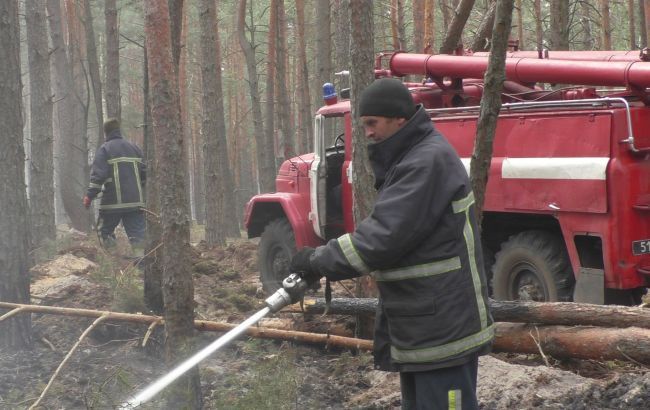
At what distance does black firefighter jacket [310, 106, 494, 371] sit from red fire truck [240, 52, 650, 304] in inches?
144

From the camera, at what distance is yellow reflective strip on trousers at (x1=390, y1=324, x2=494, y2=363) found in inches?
142

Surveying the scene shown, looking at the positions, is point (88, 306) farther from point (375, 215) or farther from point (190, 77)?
point (190, 77)

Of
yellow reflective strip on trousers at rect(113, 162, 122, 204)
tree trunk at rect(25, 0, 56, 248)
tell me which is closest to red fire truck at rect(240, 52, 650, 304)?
yellow reflective strip on trousers at rect(113, 162, 122, 204)

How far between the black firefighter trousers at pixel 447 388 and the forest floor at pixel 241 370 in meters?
1.75

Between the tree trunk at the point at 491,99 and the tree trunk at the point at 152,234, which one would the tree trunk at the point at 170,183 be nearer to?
the tree trunk at the point at 152,234

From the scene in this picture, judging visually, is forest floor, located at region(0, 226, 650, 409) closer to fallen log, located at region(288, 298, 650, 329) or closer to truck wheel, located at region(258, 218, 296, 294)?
fallen log, located at region(288, 298, 650, 329)

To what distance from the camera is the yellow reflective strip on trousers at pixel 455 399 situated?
144 inches

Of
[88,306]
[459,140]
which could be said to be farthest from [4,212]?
[459,140]

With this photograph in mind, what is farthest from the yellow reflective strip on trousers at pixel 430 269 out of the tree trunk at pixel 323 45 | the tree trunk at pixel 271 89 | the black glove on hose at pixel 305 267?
the tree trunk at pixel 271 89

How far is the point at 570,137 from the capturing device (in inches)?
284

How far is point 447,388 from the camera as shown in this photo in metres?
3.69

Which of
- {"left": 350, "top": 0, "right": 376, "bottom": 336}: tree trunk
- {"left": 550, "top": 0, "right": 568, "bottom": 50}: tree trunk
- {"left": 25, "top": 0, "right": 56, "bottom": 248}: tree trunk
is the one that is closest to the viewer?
{"left": 350, "top": 0, "right": 376, "bottom": 336}: tree trunk

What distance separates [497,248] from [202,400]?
3957mm

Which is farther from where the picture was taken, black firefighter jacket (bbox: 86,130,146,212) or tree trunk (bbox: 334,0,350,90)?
tree trunk (bbox: 334,0,350,90)
